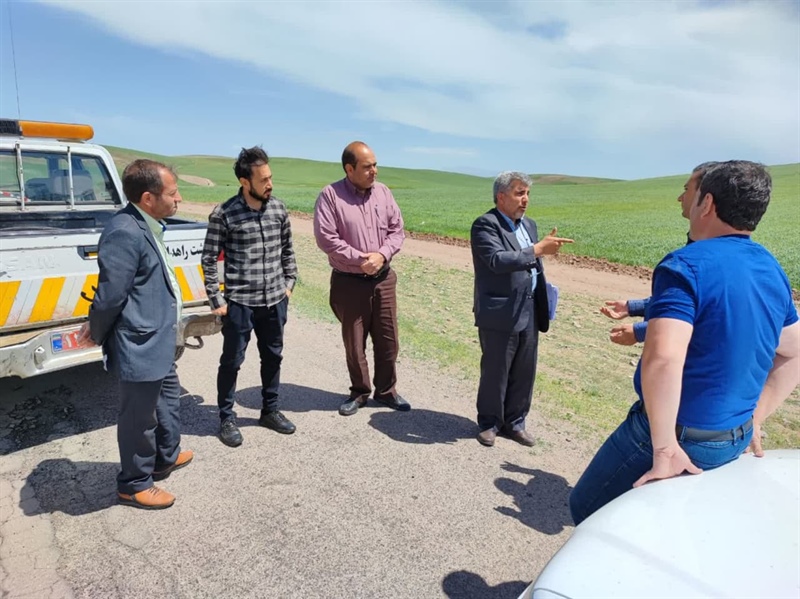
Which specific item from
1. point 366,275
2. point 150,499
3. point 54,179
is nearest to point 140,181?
point 150,499

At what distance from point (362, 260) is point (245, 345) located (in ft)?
3.74

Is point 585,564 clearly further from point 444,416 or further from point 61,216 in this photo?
point 61,216

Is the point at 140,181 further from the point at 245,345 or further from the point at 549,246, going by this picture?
the point at 549,246

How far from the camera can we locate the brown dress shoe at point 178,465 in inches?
146

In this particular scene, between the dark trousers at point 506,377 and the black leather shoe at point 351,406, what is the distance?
3.66ft

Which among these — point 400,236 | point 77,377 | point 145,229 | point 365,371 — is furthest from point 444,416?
point 77,377

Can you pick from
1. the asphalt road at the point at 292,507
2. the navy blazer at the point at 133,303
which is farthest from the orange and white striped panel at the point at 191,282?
the navy blazer at the point at 133,303

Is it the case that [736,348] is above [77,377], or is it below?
above

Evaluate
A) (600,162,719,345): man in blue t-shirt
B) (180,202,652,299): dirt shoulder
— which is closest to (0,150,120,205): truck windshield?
(600,162,719,345): man in blue t-shirt

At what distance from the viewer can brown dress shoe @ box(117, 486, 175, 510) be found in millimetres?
3362

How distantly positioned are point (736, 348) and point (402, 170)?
10814 cm

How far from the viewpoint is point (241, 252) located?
13.6ft

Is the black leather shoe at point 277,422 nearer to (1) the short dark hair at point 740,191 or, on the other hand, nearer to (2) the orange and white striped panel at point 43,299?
(2) the orange and white striped panel at point 43,299

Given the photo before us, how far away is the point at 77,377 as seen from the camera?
5516mm
